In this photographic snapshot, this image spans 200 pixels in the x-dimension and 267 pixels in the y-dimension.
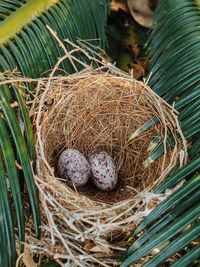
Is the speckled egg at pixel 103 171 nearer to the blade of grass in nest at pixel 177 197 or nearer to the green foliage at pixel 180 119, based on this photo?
the green foliage at pixel 180 119

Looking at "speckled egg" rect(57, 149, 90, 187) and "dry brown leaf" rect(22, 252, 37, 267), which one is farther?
"speckled egg" rect(57, 149, 90, 187)

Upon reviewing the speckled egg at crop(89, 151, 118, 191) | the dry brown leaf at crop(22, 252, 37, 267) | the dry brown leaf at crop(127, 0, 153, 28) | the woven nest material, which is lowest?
the dry brown leaf at crop(22, 252, 37, 267)

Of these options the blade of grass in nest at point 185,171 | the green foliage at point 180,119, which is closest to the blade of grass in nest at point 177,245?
the green foliage at point 180,119

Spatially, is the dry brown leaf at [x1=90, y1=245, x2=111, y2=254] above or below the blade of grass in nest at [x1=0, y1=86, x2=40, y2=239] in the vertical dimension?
below

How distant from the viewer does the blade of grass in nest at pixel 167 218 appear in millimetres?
898

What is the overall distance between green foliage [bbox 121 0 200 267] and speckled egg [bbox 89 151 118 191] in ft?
0.71

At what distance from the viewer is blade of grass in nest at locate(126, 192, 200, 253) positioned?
90 cm

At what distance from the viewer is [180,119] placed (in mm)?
1217

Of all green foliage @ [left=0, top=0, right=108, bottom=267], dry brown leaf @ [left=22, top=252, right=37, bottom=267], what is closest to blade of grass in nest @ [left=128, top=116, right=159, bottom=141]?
green foliage @ [left=0, top=0, right=108, bottom=267]

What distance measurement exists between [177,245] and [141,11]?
3.91 feet

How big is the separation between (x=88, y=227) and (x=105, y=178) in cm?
34

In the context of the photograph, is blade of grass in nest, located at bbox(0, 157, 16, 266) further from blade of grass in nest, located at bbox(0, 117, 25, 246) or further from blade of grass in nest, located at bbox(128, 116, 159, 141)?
blade of grass in nest, located at bbox(128, 116, 159, 141)

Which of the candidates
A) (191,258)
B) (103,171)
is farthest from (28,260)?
(191,258)

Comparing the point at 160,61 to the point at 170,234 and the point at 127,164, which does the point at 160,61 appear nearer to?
the point at 127,164
